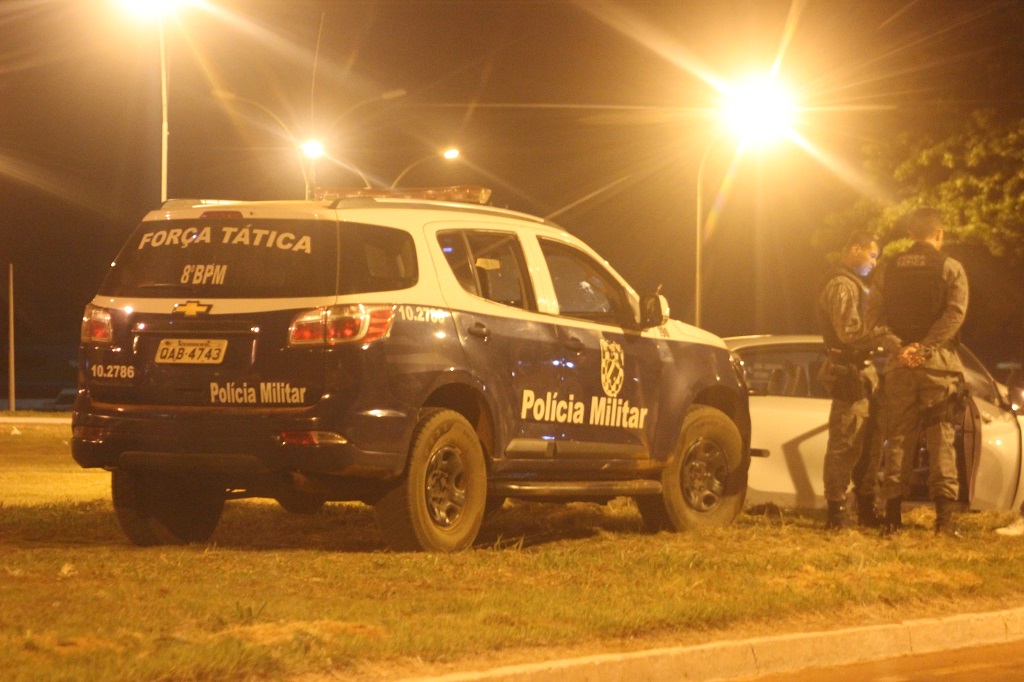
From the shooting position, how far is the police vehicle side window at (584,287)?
386 inches

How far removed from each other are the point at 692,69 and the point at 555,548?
1151 inches

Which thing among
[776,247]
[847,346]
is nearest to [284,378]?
[847,346]

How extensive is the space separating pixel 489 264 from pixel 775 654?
3.22 meters

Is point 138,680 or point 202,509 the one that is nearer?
point 138,680

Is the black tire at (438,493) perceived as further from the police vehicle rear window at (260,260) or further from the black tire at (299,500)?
the police vehicle rear window at (260,260)

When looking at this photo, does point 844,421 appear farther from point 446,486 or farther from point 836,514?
point 446,486

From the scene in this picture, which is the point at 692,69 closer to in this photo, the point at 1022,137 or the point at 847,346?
the point at 1022,137

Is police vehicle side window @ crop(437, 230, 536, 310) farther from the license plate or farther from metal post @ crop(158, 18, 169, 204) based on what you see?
metal post @ crop(158, 18, 169, 204)

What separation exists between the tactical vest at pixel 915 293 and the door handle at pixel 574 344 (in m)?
2.15

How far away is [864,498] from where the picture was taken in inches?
428

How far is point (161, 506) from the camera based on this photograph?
9086 millimetres

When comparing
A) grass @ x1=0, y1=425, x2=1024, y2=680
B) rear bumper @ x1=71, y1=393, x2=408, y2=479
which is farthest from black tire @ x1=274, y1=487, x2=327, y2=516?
rear bumper @ x1=71, y1=393, x2=408, y2=479

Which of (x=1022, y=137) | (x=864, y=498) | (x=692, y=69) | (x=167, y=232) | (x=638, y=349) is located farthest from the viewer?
(x=692, y=69)

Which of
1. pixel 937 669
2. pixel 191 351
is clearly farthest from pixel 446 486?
pixel 937 669
